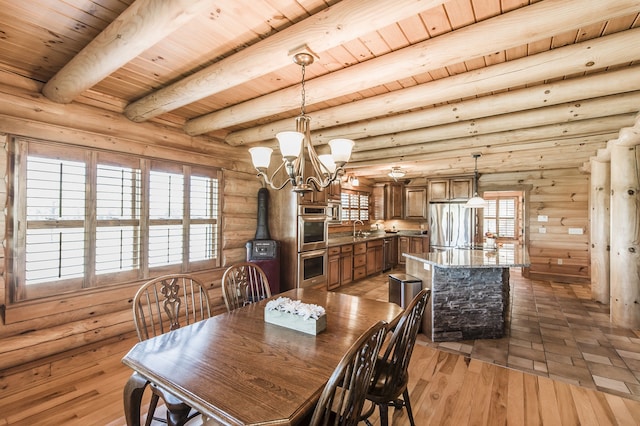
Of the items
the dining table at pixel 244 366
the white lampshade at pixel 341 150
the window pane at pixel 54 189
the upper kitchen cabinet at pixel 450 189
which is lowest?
the dining table at pixel 244 366

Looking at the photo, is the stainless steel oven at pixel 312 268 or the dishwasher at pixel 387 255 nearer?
the stainless steel oven at pixel 312 268

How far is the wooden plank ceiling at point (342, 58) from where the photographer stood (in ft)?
5.24

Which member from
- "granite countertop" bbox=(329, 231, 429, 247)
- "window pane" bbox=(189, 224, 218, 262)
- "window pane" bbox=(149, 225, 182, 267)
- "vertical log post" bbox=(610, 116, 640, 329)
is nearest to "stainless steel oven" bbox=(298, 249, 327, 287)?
"granite countertop" bbox=(329, 231, 429, 247)

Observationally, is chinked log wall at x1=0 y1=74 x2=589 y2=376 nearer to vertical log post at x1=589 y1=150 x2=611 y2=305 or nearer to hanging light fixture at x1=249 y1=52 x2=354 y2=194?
hanging light fixture at x1=249 y1=52 x2=354 y2=194

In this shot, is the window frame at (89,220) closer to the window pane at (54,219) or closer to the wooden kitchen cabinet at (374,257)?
the window pane at (54,219)

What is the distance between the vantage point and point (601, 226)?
4715 millimetres

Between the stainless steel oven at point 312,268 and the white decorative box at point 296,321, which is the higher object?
the white decorative box at point 296,321

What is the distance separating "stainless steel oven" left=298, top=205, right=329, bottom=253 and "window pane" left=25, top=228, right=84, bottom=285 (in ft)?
8.58

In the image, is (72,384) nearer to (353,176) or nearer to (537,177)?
(353,176)

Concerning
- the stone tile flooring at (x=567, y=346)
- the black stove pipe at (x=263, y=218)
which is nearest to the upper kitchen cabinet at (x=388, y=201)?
the stone tile flooring at (x=567, y=346)

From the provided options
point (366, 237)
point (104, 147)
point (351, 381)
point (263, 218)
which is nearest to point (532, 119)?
point (351, 381)

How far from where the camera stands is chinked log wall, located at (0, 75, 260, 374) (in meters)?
2.56

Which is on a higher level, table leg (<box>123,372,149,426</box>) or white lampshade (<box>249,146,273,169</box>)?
white lampshade (<box>249,146,273,169</box>)

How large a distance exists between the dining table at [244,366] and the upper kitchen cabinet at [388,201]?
6.08 metres
